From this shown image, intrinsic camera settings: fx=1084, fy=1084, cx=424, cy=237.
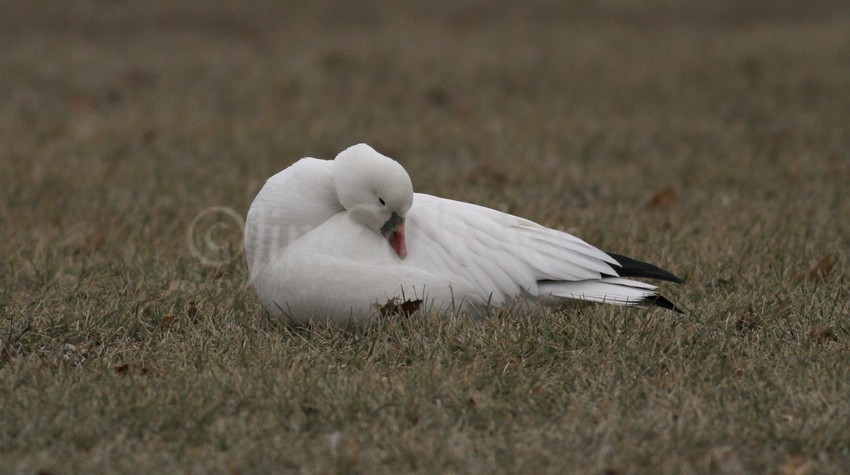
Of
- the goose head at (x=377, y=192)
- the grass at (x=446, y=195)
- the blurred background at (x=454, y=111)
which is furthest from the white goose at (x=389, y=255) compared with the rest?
the blurred background at (x=454, y=111)

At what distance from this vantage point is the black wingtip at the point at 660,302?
151 inches

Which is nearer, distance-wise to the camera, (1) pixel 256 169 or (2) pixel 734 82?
(1) pixel 256 169

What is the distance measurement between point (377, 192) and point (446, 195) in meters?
2.89

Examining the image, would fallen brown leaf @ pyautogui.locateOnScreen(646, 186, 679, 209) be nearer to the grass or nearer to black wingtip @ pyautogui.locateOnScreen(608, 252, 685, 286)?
the grass

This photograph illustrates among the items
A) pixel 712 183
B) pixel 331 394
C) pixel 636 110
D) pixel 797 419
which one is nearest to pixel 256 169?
pixel 712 183

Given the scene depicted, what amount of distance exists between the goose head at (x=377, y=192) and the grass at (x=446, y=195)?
353 mm

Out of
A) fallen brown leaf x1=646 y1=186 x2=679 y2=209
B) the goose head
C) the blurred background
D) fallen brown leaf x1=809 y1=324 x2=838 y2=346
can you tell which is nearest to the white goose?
the goose head

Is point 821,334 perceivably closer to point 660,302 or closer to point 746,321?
point 746,321

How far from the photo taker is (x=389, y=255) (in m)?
3.89

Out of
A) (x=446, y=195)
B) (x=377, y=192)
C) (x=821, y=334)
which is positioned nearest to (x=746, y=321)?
(x=821, y=334)

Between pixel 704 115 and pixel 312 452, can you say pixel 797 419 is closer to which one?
pixel 312 452

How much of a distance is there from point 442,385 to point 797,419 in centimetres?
102

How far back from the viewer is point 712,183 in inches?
283

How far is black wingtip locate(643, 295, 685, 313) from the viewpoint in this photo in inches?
151
